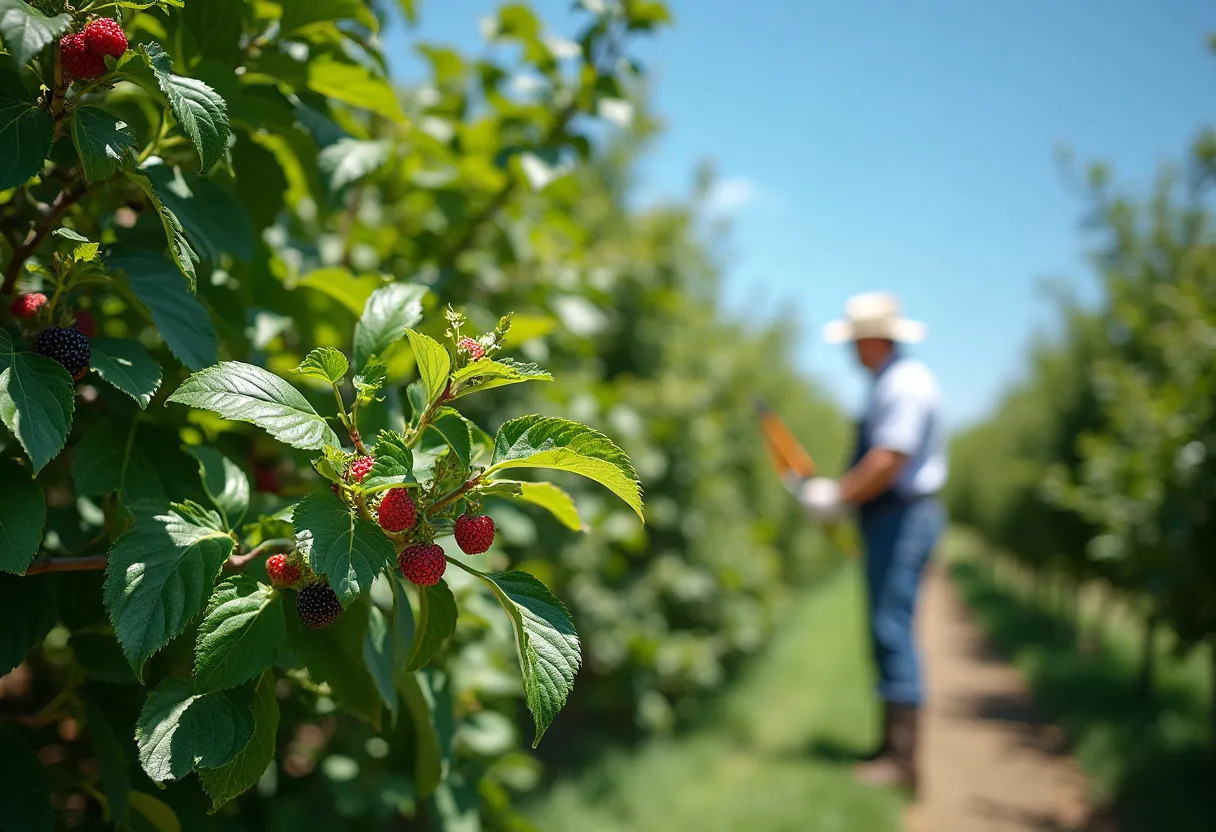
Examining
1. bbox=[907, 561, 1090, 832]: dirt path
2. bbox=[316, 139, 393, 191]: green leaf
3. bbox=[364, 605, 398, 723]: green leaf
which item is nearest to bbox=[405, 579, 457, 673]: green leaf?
bbox=[364, 605, 398, 723]: green leaf

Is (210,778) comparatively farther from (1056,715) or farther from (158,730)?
(1056,715)

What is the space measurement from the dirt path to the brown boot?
0.53 ft

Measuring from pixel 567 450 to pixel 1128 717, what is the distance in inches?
270

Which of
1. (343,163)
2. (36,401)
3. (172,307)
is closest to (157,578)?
(36,401)

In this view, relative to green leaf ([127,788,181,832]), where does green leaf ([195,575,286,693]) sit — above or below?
above

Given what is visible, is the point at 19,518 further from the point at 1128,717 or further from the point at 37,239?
the point at 1128,717

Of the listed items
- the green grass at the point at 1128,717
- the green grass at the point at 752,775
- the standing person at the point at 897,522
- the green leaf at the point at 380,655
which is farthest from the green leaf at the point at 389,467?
the green grass at the point at 1128,717

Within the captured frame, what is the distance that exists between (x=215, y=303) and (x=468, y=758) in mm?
1223

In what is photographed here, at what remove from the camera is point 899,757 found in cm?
426

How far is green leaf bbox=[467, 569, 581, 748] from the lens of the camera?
0.80 meters

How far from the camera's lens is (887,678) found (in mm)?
4238

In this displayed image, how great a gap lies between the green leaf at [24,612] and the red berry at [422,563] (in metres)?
0.42

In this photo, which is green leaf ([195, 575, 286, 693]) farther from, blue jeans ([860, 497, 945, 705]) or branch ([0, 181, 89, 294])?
blue jeans ([860, 497, 945, 705])

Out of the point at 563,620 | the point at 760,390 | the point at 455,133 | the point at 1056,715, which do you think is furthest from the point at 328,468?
the point at 760,390
